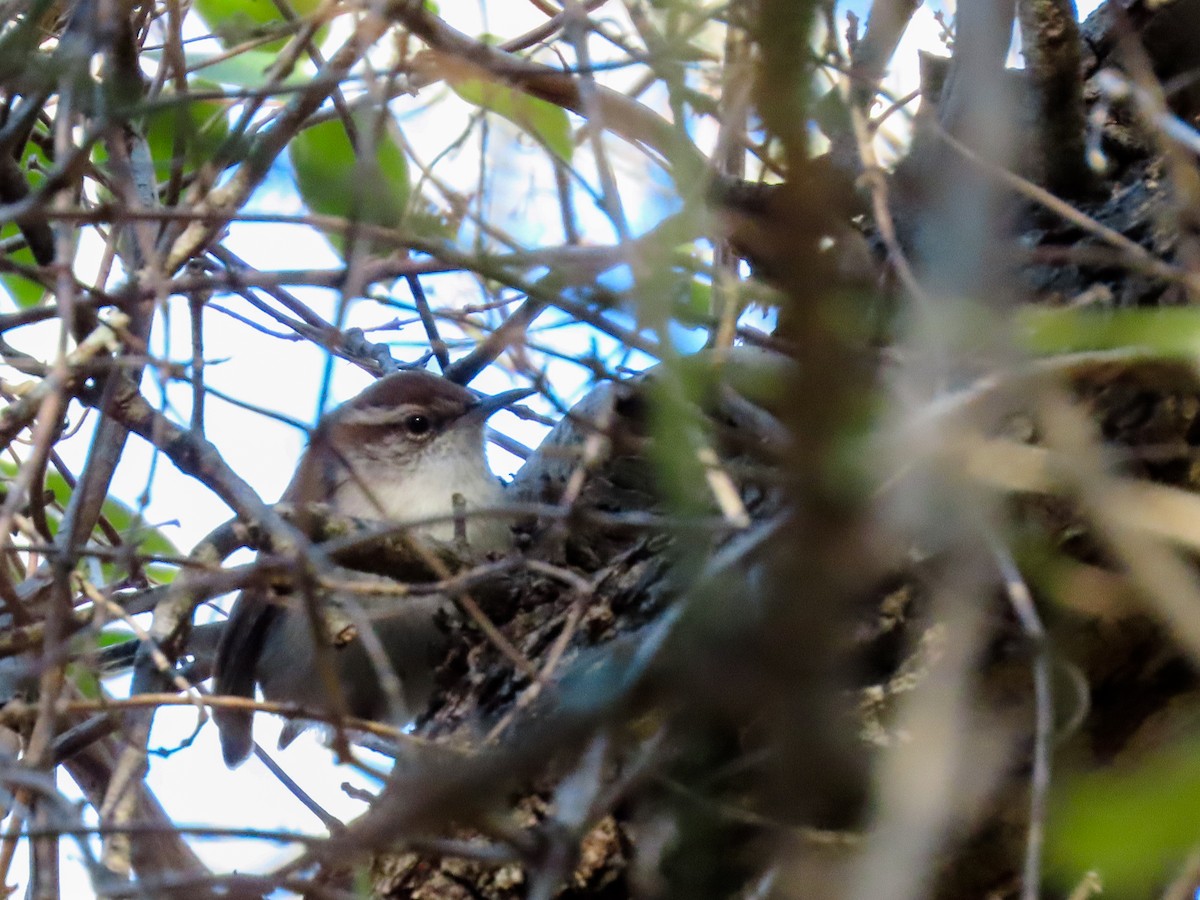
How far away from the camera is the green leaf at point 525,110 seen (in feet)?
9.40

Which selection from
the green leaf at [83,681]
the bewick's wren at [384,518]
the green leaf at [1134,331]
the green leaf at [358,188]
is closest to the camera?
the green leaf at [1134,331]

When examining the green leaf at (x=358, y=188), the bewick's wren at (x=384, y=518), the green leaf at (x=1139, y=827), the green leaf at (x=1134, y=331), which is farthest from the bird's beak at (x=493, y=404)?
the green leaf at (x=1139, y=827)

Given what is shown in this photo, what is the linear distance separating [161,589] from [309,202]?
1056 millimetres

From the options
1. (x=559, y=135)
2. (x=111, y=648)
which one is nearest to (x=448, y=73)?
(x=559, y=135)

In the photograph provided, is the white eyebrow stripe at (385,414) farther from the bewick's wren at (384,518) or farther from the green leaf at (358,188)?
the green leaf at (358,188)

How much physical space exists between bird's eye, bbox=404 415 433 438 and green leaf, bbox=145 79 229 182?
4.19 feet

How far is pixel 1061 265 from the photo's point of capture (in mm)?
2754

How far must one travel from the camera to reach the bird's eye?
16.3 feet

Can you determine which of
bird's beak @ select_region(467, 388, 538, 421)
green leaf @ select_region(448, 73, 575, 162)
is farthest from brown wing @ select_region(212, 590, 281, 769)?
green leaf @ select_region(448, 73, 575, 162)

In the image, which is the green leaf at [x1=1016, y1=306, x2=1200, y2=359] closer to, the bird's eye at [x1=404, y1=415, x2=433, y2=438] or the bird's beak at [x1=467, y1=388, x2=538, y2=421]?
the bird's beak at [x1=467, y1=388, x2=538, y2=421]

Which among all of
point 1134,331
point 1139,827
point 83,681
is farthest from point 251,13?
point 1139,827

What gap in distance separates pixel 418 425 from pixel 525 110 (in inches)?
86.0

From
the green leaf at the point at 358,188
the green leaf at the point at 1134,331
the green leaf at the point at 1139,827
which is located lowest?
the green leaf at the point at 1139,827

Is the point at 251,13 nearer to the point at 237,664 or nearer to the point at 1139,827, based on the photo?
the point at 237,664
